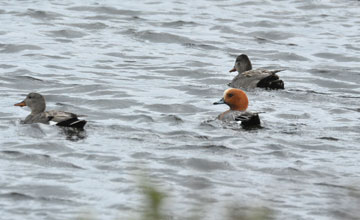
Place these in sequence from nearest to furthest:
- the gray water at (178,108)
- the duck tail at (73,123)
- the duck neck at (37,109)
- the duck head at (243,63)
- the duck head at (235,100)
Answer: the gray water at (178,108), the duck tail at (73,123), the duck neck at (37,109), the duck head at (235,100), the duck head at (243,63)

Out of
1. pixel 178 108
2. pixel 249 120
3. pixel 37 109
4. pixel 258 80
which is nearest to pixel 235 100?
pixel 178 108

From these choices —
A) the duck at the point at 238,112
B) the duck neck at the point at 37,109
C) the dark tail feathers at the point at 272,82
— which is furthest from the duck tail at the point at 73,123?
the dark tail feathers at the point at 272,82

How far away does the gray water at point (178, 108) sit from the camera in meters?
9.38

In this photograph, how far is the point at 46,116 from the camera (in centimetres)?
1271

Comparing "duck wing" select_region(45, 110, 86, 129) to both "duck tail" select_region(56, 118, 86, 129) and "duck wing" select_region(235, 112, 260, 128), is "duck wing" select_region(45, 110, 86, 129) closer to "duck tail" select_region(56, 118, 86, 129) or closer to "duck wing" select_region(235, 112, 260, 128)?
"duck tail" select_region(56, 118, 86, 129)

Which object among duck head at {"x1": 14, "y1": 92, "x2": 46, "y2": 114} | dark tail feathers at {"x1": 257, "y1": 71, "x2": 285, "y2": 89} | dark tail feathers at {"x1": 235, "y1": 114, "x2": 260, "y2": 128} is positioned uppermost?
duck head at {"x1": 14, "y1": 92, "x2": 46, "y2": 114}

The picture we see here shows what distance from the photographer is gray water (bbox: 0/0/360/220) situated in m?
9.38

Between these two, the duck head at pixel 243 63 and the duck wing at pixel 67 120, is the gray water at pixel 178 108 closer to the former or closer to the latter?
the duck wing at pixel 67 120

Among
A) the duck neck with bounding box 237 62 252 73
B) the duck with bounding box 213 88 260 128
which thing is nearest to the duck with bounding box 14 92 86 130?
the duck with bounding box 213 88 260 128

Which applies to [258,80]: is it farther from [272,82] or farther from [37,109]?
[37,109]

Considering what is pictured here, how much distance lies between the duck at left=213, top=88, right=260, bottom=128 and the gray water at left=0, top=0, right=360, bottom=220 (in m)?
0.25

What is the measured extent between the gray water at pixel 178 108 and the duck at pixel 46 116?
13 cm

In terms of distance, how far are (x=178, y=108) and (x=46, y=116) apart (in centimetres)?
292

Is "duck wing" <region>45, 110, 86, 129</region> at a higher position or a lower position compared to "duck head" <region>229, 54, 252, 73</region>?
higher
